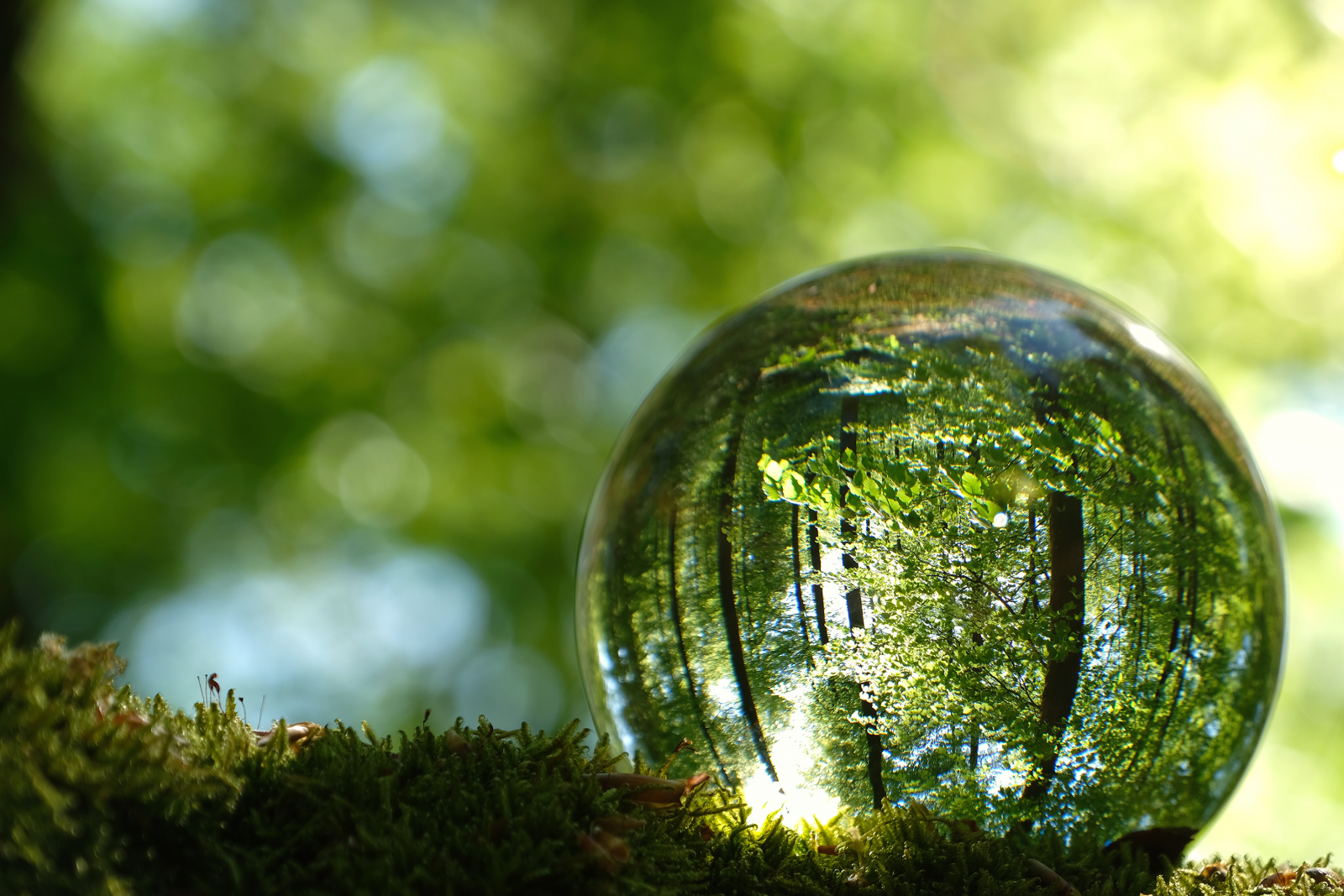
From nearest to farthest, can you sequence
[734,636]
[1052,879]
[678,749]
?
[1052,879] → [734,636] → [678,749]

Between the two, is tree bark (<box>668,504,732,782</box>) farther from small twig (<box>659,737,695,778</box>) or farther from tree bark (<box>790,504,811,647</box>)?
tree bark (<box>790,504,811,647</box>)

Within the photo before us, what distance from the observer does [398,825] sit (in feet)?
5.53

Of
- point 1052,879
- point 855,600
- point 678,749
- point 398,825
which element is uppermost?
point 855,600

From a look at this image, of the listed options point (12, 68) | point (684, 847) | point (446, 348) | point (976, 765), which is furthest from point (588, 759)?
point (446, 348)

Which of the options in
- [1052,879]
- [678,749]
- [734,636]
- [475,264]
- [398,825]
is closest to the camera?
[398,825]

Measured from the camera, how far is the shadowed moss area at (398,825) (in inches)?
59.0

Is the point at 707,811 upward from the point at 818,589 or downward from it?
downward

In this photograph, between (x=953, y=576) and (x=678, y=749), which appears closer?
(x=953, y=576)

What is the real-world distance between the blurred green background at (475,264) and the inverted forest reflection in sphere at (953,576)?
892 cm

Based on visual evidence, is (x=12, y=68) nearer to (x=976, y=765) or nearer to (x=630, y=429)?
(x=630, y=429)

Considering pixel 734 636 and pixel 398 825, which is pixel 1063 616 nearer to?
pixel 734 636

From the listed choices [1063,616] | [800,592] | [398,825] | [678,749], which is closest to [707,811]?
[678,749]

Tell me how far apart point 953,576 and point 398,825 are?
1.16 m

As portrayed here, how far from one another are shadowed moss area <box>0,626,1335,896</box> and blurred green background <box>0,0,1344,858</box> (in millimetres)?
9233
